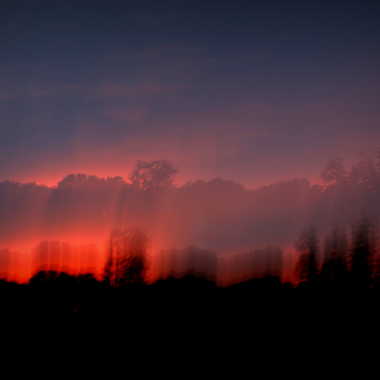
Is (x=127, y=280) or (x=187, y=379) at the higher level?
(x=127, y=280)

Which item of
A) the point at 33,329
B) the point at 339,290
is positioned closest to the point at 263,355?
the point at 339,290

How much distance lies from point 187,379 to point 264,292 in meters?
→ 15.0

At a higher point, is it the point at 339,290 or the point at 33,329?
the point at 339,290

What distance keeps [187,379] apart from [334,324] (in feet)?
42.5

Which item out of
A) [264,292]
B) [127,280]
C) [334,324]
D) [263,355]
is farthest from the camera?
[127,280]

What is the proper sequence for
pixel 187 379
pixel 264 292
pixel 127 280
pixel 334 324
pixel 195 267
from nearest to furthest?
pixel 187 379 → pixel 334 324 → pixel 264 292 → pixel 127 280 → pixel 195 267

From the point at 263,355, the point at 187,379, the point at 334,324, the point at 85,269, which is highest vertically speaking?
the point at 85,269

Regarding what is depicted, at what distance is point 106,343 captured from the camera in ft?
75.1

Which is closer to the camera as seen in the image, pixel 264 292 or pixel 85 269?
pixel 264 292

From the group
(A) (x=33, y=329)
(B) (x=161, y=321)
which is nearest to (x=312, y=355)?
(B) (x=161, y=321)

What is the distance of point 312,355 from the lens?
1917 cm

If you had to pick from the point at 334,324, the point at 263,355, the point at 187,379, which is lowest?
the point at 187,379

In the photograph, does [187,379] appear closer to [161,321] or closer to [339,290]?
[161,321]

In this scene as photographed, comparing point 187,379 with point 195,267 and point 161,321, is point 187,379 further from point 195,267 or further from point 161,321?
point 195,267
